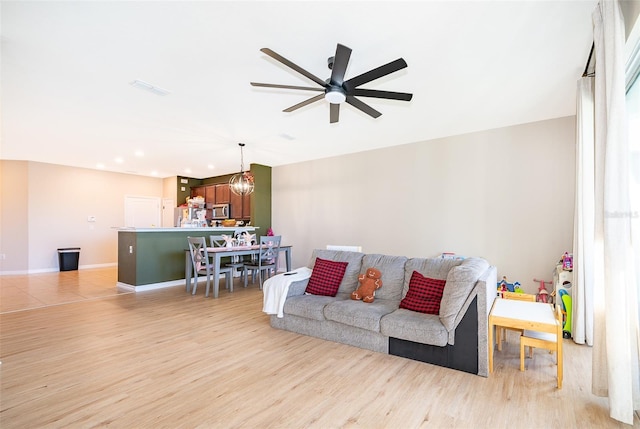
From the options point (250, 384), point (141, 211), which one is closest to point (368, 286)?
point (250, 384)

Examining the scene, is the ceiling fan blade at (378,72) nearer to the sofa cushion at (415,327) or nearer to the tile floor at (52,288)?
the sofa cushion at (415,327)

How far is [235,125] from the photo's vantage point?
4.89m

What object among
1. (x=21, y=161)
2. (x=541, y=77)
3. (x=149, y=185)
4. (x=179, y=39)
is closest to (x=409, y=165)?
(x=541, y=77)

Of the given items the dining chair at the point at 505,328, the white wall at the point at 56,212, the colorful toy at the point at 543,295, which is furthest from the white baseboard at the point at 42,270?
the colorful toy at the point at 543,295

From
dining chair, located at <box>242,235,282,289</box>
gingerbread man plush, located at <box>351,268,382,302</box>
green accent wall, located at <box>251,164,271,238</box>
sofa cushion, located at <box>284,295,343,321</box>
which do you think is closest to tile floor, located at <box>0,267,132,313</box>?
dining chair, located at <box>242,235,282,289</box>

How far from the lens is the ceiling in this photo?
2316mm

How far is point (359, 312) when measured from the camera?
9.86 feet

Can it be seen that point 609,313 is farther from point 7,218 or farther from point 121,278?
point 7,218

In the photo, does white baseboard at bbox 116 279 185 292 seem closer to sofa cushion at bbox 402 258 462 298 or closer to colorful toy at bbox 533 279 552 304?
sofa cushion at bbox 402 258 462 298

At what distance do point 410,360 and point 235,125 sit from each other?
418cm

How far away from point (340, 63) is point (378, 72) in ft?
1.13

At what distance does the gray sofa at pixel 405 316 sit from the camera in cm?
256

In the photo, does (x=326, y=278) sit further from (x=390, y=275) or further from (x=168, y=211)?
(x=168, y=211)

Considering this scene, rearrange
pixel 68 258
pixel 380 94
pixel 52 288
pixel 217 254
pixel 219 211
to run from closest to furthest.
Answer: pixel 380 94 < pixel 217 254 < pixel 52 288 < pixel 68 258 < pixel 219 211
